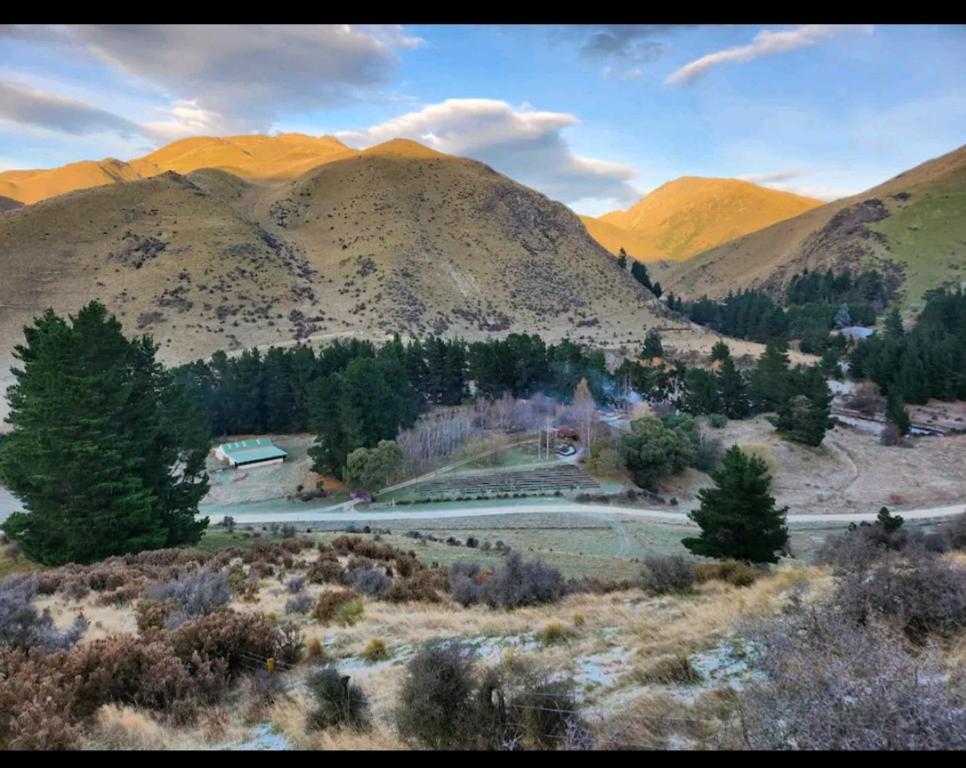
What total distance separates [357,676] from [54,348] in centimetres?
1708

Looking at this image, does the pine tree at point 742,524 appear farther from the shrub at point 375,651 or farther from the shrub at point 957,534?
the shrub at point 375,651

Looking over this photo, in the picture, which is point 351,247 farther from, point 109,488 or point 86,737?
point 86,737

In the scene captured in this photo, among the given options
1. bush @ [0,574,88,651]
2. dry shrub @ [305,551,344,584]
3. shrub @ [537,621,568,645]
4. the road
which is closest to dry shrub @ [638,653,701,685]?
shrub @ [537,621,568,645]

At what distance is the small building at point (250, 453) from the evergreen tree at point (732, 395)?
40109 millimetres

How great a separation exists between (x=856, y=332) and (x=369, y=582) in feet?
337

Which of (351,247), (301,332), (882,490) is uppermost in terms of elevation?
(351,247)

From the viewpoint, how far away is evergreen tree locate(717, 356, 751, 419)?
5112 cm

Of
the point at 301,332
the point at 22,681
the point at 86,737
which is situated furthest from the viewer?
the point at 301,332

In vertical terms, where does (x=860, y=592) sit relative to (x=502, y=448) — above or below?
above

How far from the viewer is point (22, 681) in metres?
5.56

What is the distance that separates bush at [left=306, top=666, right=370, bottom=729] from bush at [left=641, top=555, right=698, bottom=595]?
23.9 ft

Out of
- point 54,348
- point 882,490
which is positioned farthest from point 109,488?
point 882,490

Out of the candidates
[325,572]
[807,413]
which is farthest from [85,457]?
[807,413]

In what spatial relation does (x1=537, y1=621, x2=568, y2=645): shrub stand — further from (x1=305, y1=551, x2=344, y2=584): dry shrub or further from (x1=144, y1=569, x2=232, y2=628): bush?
(x1=305, y1=551, x2=344, y2=584): dry shrub
